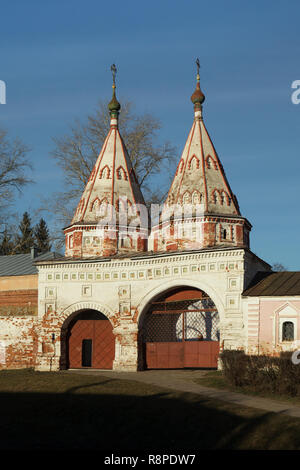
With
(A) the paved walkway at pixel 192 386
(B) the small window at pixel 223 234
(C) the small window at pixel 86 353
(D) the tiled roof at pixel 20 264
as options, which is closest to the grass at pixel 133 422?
(A) the paved walkway at pixel 192 386

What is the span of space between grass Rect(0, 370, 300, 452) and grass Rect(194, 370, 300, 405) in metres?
1.49

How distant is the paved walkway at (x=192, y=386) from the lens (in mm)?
12570

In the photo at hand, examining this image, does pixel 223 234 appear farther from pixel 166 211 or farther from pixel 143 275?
pixel 143 275

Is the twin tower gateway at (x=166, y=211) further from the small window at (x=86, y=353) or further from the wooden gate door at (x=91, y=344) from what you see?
the small window at (x=86, y=353)

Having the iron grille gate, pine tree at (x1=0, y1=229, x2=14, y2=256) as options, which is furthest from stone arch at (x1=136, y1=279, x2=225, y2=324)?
pine tree at (x1=0, y1=229, x2=14, y2=256)

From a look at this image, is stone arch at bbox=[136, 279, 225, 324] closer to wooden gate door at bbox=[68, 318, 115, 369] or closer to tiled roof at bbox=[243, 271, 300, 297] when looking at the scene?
tiled roof at bbox=[243, 271, 300, 297]

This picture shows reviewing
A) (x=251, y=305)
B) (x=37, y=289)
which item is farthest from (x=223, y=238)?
(x=37, y=289)

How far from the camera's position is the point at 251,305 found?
61.4 ft

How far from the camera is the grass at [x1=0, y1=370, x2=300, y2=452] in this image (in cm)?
1070

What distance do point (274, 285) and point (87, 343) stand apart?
23.9 ft

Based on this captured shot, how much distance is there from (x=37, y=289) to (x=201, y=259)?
7124 millimetres

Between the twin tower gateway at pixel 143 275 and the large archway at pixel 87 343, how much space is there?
4 cm

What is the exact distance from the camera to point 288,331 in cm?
1817

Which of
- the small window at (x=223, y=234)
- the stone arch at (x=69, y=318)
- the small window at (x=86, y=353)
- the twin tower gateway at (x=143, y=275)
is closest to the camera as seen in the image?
the twin tower gateway at (x=143, y=275)
